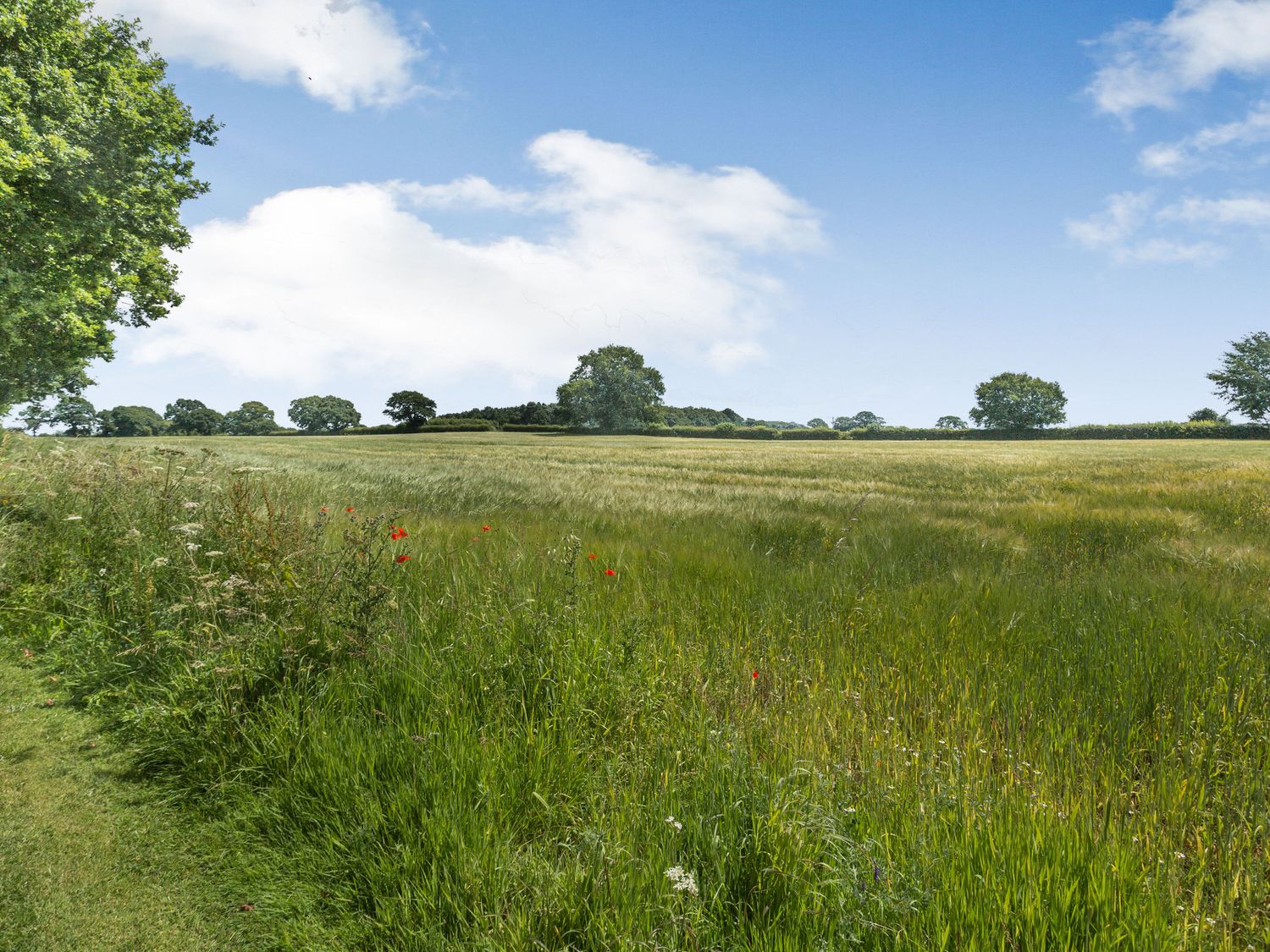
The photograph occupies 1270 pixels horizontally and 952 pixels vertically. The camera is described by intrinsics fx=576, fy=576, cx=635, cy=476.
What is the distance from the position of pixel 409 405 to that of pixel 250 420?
135 ft

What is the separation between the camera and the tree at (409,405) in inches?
4451

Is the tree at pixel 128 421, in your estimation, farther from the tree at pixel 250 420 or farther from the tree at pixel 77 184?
the tree at pixel 77 184

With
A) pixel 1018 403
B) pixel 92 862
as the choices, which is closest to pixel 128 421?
pixel 92 862

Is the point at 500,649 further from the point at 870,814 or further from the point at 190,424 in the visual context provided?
the point at 190,424

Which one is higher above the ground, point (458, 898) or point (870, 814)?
point (870, 814)

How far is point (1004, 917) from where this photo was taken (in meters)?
1.62

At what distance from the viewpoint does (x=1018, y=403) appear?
368 ft

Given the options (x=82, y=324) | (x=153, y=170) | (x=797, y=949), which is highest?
(x=153, y=170)

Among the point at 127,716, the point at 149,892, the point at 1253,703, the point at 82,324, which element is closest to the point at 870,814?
the point at 1253,703

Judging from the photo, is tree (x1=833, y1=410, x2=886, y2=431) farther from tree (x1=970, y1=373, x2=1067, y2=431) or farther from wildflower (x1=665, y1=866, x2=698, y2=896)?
wildflower (x1=665, y1=866, x2=698, y2=896)

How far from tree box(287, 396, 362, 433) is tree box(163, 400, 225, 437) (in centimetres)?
1721

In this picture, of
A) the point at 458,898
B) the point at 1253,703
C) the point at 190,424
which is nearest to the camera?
the point at 458,898

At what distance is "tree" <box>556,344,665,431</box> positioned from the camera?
315 feet

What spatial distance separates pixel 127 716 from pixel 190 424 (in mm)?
139796
